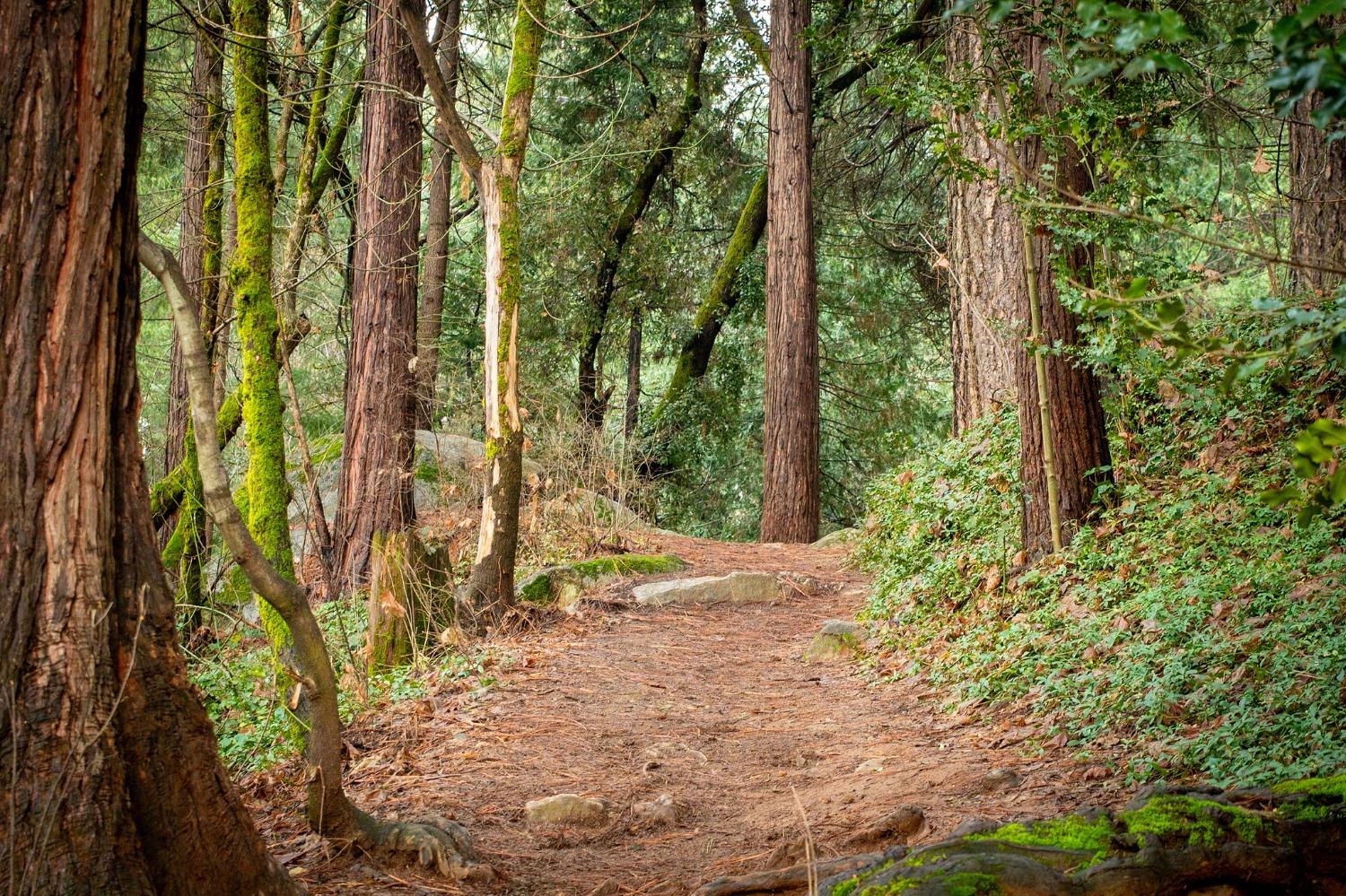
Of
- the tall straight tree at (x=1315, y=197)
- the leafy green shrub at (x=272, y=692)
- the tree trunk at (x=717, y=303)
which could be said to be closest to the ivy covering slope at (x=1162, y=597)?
the tall straight tree at (x=1315, y=197)

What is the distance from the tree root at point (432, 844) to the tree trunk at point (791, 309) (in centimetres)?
941

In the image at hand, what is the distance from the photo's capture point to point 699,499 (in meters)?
17.8

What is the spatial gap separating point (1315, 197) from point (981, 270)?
114 inches

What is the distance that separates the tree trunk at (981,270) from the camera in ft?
28.7

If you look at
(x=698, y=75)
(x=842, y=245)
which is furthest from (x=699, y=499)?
(x=698, y=75)

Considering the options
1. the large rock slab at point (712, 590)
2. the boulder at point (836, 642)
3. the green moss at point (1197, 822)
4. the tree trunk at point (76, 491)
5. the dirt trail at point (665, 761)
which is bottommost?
the dirt trail at point (665, 761)

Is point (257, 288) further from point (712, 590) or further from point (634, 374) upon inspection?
point (634, 374)

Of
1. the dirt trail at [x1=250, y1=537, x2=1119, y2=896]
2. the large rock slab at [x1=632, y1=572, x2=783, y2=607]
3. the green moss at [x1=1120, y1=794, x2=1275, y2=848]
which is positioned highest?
the large rock slab at [x1=632, y1=572, x2=783, y2=607]

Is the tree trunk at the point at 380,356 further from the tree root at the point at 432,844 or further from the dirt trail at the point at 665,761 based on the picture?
the tree root at the point at 432,844

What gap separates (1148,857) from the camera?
271 centimetres

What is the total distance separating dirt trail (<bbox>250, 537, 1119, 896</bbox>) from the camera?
153 inches

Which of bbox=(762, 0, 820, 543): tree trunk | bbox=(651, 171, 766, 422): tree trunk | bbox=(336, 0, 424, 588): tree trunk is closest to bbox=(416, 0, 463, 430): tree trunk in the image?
bbox=(336, 0, 424, 588): tree trunk

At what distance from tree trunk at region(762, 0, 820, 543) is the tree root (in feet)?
30.9

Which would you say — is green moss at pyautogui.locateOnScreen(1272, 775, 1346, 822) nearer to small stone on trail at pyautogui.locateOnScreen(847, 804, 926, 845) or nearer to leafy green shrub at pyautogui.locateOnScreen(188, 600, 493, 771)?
small stone on trail at pyautogui.locateOnScreen(847, 804, 926, 845)
